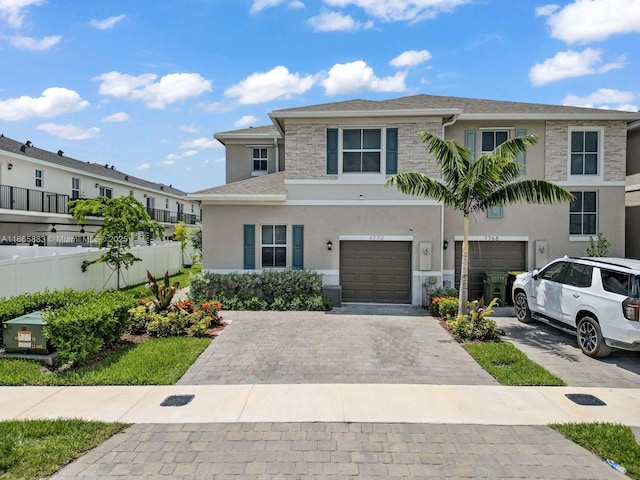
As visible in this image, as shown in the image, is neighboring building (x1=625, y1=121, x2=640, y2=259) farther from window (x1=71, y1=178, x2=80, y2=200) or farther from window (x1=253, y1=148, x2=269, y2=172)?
window (x1=71, y1=178, x2=80, y2=200)

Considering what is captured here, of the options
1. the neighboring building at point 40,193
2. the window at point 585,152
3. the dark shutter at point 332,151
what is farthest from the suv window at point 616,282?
the neighboring building at point 40,193

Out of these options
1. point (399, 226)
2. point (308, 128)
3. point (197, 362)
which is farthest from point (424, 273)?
point (197, 362)

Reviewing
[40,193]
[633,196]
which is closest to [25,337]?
[40,193]

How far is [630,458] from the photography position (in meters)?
4.25

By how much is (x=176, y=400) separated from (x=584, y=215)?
14297 millimetres

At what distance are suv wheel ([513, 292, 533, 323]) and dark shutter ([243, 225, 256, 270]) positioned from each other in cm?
817

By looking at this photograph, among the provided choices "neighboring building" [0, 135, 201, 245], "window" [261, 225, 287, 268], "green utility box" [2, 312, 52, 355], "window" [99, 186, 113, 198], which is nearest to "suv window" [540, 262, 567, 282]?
"window" [261, 225, 287, 268]

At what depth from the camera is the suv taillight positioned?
22.2 ft

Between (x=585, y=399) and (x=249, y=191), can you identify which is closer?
(x=585, y=399)

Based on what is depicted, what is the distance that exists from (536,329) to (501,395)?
4767mm

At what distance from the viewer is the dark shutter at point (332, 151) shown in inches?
495

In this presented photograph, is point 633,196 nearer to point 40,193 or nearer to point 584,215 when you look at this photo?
point 584,215

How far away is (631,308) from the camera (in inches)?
268

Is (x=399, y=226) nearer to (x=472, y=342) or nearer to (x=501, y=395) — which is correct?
(x=472, y=342)
